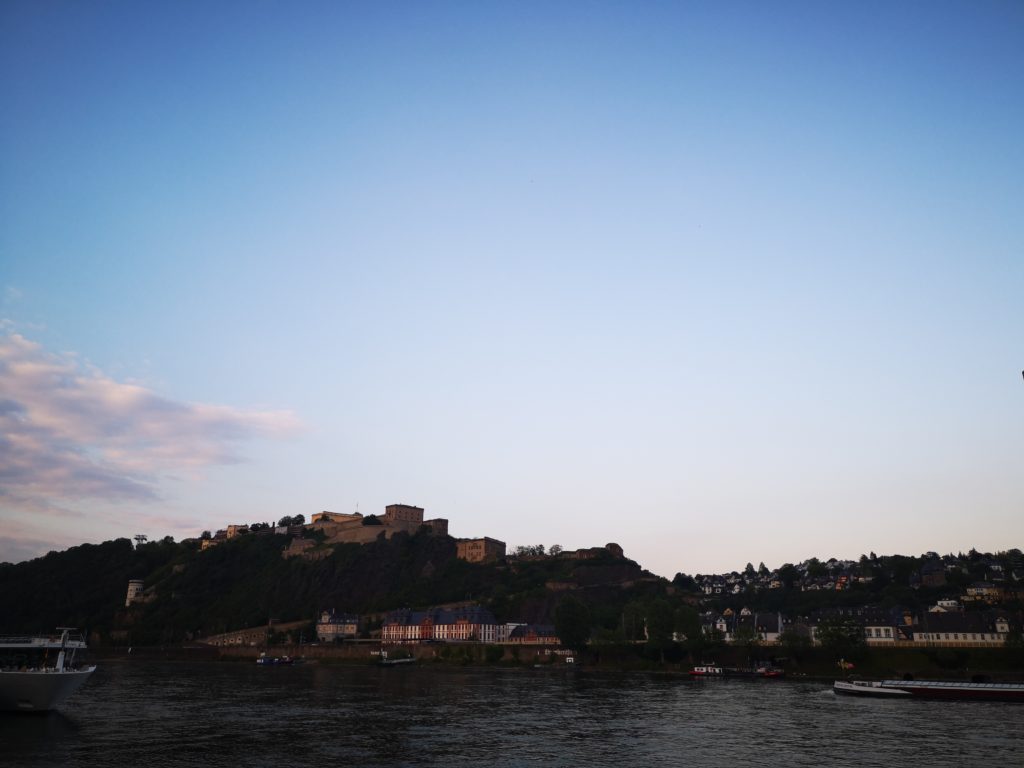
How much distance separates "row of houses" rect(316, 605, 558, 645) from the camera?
141m

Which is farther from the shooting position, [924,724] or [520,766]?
[924,724]

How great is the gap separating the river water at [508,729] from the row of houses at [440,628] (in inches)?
2479

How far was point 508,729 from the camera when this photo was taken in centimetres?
4972

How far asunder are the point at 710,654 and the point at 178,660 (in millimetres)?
106159

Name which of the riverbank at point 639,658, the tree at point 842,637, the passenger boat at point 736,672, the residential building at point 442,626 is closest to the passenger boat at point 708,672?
the passenger boat at point 736,672

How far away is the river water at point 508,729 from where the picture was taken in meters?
39.4

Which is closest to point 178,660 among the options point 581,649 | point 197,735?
point 581,649

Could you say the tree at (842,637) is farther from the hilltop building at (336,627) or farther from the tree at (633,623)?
the hilltop building at (336,627)

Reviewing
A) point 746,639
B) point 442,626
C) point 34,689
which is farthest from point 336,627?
point 34,689

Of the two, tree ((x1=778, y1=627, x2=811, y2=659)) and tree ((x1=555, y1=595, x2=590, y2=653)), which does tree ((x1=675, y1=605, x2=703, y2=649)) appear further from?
tree ((x1=555, y1=595, x2=590, y2=653))

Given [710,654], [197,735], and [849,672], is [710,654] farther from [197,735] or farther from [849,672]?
[197,735]

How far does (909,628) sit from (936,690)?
4245 centimetres

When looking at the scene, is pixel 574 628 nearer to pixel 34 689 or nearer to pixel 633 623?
pixel 633 623

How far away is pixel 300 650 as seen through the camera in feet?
488
